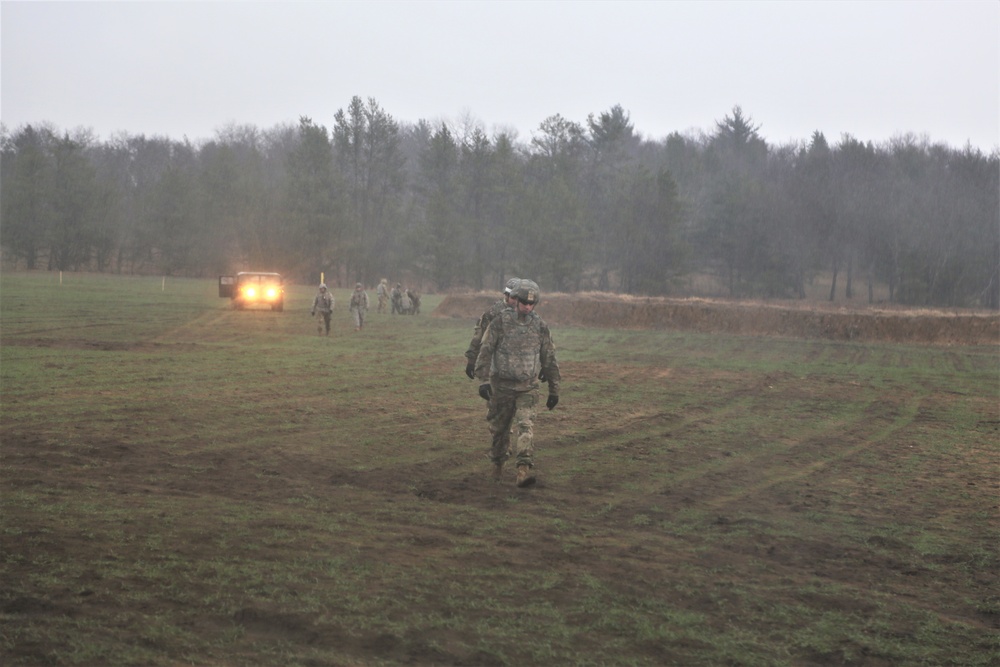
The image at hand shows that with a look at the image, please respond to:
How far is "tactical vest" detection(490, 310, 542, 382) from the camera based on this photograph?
10812 millimetres

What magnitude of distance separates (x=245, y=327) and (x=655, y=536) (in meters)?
26.7

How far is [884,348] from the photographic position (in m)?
34.5

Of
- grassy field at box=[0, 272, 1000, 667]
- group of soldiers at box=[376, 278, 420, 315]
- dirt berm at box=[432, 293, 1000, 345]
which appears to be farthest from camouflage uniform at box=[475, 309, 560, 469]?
group of soldiers at box=[376, 278, 420, 315]

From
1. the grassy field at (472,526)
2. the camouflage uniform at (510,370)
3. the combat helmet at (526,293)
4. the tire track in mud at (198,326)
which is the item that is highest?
the combat helmet at (526,293)

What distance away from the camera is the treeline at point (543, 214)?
65188mm

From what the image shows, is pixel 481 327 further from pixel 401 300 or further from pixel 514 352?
pixel 401 300

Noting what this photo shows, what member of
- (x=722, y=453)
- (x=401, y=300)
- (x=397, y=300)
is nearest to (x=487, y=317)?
(x=722, y=453)

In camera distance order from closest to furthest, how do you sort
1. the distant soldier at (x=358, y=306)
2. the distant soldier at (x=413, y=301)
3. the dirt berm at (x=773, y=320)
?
the distant soldier at (x=358, y=306) < the dirt berm at (x=773, y=320) < the distant soldier at (x=413, y=301)

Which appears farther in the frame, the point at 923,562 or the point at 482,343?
the point at 482,343

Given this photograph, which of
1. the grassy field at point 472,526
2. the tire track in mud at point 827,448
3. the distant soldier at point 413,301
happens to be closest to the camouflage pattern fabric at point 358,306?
the distant soldier at point 413,301

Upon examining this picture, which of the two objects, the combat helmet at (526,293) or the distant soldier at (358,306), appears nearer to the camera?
the combat helmet at (526,293)

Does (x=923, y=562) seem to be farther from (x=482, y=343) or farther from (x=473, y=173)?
(x=473, y=173)

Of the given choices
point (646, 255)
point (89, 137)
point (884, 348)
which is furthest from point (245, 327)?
point (89, 137)

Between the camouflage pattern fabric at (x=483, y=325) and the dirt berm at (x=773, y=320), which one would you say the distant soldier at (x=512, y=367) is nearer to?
the camouflage pattern fabric at (x=483, y=325)
